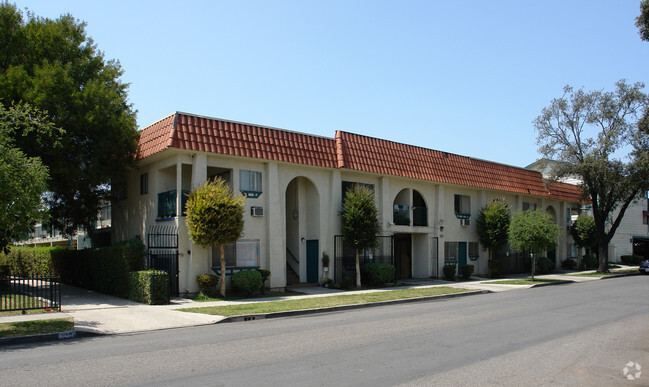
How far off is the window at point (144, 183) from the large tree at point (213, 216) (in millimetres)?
4417

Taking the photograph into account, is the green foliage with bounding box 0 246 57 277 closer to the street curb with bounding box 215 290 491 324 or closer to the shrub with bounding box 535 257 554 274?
the street curb with bounding box 215 290 491 324

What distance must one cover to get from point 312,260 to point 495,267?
13798 millimetres

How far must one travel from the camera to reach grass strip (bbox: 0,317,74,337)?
11.5m

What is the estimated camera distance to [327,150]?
2441cm

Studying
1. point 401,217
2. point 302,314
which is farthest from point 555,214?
point 302,314

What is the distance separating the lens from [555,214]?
41438 mm

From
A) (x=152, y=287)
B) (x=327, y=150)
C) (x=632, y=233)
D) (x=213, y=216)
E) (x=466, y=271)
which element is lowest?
(x=466, y=271)

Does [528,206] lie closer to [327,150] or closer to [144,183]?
[327,150]

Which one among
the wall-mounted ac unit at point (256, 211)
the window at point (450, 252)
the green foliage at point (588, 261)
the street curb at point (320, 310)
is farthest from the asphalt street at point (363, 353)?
the green foliage at point (588, 261)

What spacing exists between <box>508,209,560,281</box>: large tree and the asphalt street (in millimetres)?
14792

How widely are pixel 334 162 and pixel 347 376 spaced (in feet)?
57.7

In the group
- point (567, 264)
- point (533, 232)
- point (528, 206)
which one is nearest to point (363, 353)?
point (533, 232)

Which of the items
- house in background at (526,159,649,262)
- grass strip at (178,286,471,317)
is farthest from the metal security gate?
house in background at (526,159,649,262)

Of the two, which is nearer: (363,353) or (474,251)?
(363,353)
